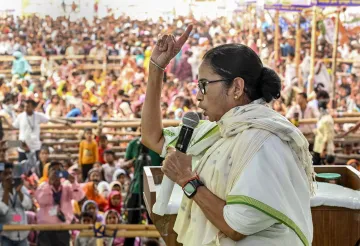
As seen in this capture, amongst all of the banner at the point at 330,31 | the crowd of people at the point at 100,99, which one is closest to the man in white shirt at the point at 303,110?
the crowd of people at the point at 100,99

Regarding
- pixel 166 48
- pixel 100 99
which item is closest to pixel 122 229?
pixel 166 48

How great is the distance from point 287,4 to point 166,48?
8.43 meters

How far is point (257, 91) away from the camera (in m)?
1.67

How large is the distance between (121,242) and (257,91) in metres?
3.45

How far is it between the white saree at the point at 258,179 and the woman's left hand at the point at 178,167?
0.14ft

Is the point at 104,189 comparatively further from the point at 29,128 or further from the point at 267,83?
the point at 267,83

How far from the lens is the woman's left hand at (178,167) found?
1.63 metres

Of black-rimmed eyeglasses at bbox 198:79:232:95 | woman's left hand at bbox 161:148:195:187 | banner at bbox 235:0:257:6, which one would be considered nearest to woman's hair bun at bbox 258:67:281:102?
black-rimmed eyeglasses at bbox 198:79:232:95

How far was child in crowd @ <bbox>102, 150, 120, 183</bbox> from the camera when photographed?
22.7 ft

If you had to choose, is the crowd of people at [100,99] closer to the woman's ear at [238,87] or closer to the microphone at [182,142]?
the microphone at [182,142]

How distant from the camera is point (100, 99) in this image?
1056 cm

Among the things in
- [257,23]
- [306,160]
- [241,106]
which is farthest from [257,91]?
[257,23]

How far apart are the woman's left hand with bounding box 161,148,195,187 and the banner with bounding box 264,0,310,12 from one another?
27.5 ft

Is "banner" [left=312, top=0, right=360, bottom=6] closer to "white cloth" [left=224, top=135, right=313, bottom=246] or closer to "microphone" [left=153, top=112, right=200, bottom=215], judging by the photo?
"microphone" [left=153, top=112, right=200, bottom=215]
